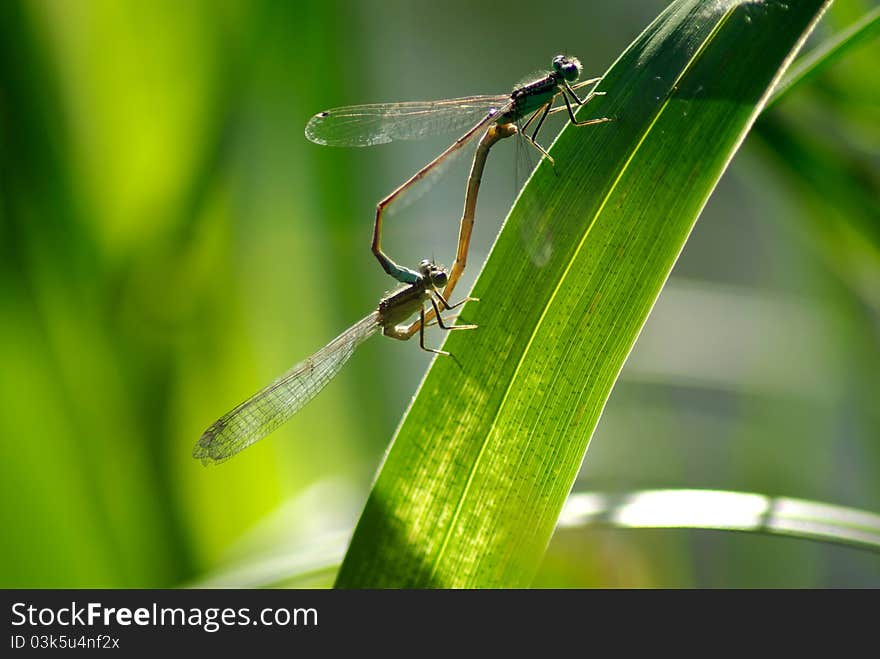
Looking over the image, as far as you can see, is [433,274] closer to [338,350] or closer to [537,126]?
[338,350]

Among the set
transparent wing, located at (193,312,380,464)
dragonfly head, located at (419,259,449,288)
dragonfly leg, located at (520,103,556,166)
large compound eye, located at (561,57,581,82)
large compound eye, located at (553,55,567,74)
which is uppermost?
large compound eye, located at (553,55,567,74)

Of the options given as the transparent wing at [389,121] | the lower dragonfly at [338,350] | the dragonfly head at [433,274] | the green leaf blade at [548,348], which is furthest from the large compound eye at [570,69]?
the green leaf blade at [548,348]

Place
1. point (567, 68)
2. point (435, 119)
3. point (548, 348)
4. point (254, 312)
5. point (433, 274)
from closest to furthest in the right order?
point (548, 348), point (567, 68), point (433, 274), point (435, 119), point (254, 312)

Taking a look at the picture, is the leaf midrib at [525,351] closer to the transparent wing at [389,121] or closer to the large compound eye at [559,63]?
the large compound eye at [559,63]

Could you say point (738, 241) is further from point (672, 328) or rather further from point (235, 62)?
point (235, 62)

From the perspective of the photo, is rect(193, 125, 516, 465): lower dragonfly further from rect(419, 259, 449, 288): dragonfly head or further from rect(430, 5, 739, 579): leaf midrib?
rect(430, 5, 739, 579): leaf midrib

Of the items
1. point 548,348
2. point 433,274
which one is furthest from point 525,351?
point 433,274

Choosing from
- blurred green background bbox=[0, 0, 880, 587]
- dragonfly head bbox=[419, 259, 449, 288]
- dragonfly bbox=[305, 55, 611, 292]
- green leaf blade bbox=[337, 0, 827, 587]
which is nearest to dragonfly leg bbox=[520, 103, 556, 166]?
dragonfly bbox=[305, 55, 611, 292]
